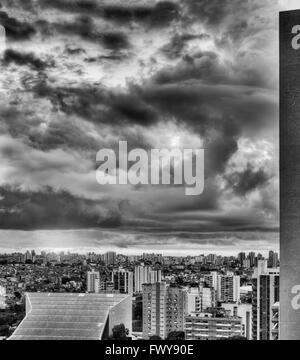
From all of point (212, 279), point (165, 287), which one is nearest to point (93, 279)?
point (165, 287)

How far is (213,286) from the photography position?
311 centimetres

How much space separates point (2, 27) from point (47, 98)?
0.51 metres

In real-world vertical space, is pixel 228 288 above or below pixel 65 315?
above

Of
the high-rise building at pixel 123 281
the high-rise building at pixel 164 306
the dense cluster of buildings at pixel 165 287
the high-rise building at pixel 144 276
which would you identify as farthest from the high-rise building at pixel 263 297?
the high-rise building at pixel 123 281

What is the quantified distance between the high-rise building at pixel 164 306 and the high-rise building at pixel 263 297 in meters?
0.40

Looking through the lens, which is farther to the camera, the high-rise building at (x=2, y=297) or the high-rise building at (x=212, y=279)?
the high-rise building at (x=2, y=297)

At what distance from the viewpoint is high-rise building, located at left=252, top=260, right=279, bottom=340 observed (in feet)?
9.66

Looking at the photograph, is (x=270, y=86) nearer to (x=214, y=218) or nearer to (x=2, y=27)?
(x=214, y=218)

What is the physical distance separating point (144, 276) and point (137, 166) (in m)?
0.63

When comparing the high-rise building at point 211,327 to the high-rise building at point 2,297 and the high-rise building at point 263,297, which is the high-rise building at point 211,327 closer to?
the high-rise building at point 263,297

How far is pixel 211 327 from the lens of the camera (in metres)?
2.93

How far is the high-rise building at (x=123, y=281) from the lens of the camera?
3.24m

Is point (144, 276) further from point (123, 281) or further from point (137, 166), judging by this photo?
point (137, 166)

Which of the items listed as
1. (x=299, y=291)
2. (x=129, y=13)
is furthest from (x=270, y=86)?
(x=299, y=291)
